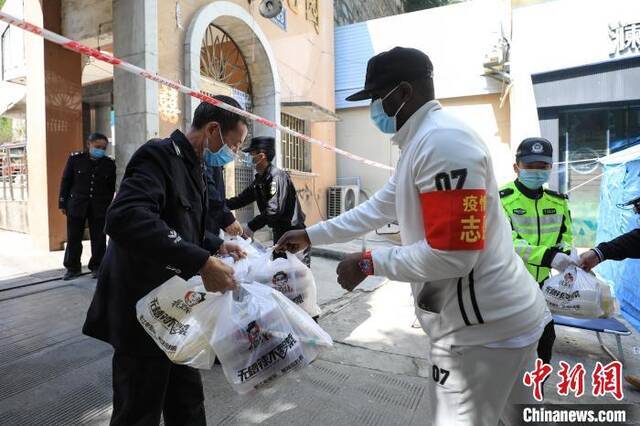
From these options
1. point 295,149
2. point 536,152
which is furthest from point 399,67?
point 295,149

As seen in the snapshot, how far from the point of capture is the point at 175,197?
1.71 m

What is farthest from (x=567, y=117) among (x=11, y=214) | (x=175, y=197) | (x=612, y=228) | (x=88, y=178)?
(x=11, y=214)

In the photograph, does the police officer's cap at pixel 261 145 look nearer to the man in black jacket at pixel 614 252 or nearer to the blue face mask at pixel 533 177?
the blue face mask at pixel 533 177

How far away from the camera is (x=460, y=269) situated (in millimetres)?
1261

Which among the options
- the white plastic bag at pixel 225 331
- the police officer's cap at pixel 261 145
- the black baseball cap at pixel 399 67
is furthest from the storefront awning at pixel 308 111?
the white plastic bag at pixel 225 331

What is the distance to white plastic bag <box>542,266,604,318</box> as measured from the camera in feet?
8.63

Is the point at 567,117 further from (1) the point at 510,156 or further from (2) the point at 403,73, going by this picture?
(2) the point at 403,73

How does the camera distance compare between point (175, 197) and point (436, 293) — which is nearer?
point (436, 293)

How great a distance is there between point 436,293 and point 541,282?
1836 mm

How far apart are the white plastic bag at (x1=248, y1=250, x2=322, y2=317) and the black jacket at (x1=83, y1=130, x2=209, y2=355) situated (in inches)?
19.7

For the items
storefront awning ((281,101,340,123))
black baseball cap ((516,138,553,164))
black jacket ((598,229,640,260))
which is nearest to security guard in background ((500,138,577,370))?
black baseball cap ((516,138,553,164))

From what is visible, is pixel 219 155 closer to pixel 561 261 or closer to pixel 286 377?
pixel 286 377

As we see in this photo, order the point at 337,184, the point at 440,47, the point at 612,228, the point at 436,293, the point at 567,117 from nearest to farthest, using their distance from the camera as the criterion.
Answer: the point at 436,293, the point at 612,228, the point at 567,117, the point at 440,47, the point at 337,184

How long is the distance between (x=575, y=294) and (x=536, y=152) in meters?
0.95
